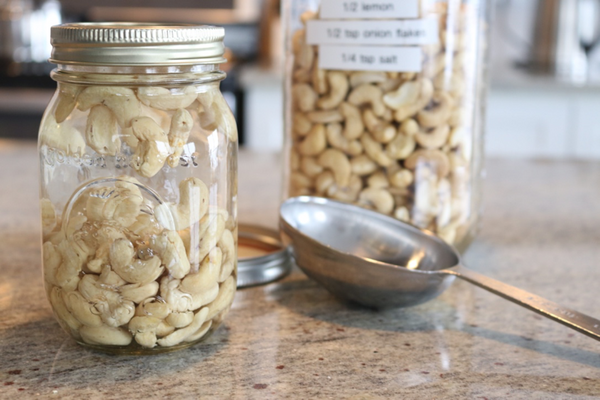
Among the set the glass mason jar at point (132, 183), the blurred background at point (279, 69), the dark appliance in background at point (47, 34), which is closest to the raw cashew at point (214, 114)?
the glass mason jar at point (132, 183)

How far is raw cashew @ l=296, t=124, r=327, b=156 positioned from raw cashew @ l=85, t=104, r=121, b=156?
21 cm

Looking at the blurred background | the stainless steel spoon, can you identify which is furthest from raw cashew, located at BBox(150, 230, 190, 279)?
the blurred background

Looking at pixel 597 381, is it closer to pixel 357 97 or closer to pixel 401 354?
pixel 401 354

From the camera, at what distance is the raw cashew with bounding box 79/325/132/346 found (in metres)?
0.39

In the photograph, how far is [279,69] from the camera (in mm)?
2076

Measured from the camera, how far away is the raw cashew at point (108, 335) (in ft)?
1.29

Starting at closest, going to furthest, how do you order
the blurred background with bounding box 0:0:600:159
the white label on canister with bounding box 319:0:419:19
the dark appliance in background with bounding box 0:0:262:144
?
the white label on canister with bounding box 319:0:419:19 → the blurred background with bounding box 0:0:600:159 → the dark appliance in background with bounding box 0:0:262:144

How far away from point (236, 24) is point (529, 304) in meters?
2.04

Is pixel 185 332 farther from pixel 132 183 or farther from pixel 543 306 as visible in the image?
pixel 543 306

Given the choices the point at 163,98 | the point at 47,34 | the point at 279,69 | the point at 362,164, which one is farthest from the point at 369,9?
the point at 47,34

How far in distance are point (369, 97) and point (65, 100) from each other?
239mm

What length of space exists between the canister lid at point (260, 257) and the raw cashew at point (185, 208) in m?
0.14

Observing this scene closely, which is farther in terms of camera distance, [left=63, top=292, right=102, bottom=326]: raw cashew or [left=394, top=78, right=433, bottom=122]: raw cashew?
[left=394, top=78, right=433, bottom=122]: raw cashew

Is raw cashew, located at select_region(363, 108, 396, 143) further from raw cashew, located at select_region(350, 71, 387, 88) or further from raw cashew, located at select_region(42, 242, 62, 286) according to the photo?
raw cashew, located at select_region(42, 242, 62, 286)
